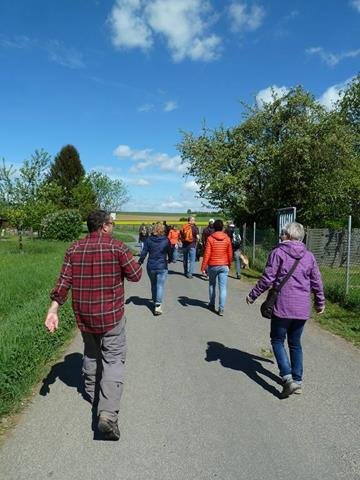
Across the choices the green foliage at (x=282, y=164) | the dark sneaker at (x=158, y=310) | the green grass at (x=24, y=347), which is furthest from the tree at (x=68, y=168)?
the green grass at (x=24, y=347)

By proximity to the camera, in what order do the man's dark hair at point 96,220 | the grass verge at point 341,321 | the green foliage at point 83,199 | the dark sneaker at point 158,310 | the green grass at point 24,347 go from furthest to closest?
1. the green foliage at point 83,199
2. the dark sneaker at point 158,310
3. the grass verge at point 341,321
4. the green grass at point 24,347
5. the man's dark hair at point 96,220

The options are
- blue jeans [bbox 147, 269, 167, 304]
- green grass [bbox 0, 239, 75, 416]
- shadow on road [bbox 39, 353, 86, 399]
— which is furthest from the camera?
blue jeans [bbox 147, 269, 167, 304]

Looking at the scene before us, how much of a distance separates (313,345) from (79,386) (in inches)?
142

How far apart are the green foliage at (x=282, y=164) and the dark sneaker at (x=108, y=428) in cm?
1800

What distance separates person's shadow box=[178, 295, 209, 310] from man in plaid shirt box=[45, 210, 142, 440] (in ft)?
19.1

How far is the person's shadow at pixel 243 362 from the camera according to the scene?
5.34 m

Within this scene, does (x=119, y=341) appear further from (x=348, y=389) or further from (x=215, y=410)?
(x=348, y=389)

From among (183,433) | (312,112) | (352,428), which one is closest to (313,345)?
(352,428)

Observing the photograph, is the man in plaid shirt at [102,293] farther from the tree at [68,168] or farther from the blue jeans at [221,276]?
the tree at [68,168]

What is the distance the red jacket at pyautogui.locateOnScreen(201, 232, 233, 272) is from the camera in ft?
30.5

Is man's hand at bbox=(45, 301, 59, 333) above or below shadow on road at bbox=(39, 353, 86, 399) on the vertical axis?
above

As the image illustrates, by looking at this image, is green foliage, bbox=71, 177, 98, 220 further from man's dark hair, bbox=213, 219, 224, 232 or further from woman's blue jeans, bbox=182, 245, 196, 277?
man's dark hair, bbox=213, 219, 224, 232

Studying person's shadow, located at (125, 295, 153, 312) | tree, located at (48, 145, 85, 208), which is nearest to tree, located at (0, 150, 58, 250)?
person's shadow, located at (125, 295, 153, 312)

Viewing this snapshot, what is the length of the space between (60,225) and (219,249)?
2522cm
